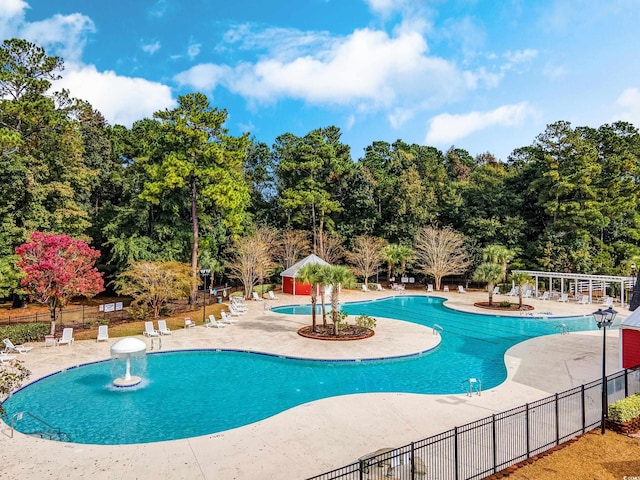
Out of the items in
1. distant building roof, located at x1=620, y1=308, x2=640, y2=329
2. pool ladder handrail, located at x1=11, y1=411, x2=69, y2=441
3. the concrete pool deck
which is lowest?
pool ladder handrail, located at x1=11, y1=411, x2=69, y2=441

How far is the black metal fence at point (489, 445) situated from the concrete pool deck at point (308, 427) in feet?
2.91

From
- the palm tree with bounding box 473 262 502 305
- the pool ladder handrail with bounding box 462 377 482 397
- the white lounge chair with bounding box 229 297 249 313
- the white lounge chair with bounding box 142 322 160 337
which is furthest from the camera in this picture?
the palm tree with bounding box 473 262 502 305

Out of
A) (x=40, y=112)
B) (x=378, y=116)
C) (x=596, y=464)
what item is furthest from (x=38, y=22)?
(x=596, y=464)

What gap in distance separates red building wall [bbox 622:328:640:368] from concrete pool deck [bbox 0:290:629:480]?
3.13 feet

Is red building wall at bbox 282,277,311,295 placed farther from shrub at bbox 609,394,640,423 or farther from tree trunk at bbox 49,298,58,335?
shrub at bbox 609,394,640,423

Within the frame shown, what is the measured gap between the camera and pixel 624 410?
9.52 metres

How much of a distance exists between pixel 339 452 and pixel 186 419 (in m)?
4.69

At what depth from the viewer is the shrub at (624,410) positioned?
9.48 m

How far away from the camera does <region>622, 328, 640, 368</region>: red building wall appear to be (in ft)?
43.6

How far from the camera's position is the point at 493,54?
21047 millimetres

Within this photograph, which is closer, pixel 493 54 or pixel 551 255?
pixel 493 54

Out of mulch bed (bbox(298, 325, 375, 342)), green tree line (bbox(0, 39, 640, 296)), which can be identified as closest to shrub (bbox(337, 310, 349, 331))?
mulch bed (bbox(298, 325, 375, 342))

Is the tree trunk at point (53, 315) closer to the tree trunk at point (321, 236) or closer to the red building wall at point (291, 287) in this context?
the red building wall at point (291, 287)

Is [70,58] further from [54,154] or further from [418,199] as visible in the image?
[418,199]
